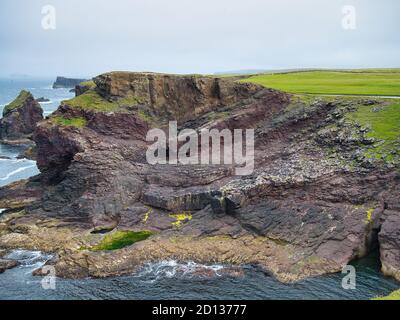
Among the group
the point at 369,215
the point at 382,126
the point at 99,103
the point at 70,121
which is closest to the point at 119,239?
the point at 70,121

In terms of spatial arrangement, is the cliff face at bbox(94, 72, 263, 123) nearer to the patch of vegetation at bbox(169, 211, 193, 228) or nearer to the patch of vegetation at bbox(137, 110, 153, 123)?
the patch of vegetation at bbox(137, 110, 153, 123)

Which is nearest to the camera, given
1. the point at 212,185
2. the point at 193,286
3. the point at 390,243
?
the point at 193,286

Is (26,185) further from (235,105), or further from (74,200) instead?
Answer: (235,105)

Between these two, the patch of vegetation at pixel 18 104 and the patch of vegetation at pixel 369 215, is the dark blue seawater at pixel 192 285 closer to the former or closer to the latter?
the patch of vegetation at pixel 369 215

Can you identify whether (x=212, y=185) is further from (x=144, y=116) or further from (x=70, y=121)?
(x=70, y=121)

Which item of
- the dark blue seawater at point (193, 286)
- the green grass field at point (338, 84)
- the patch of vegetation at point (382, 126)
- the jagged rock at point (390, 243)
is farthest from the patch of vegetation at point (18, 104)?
the jagged rock at point (390, 243)

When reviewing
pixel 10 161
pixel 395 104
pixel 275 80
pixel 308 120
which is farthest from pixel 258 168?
pixel 10 161
